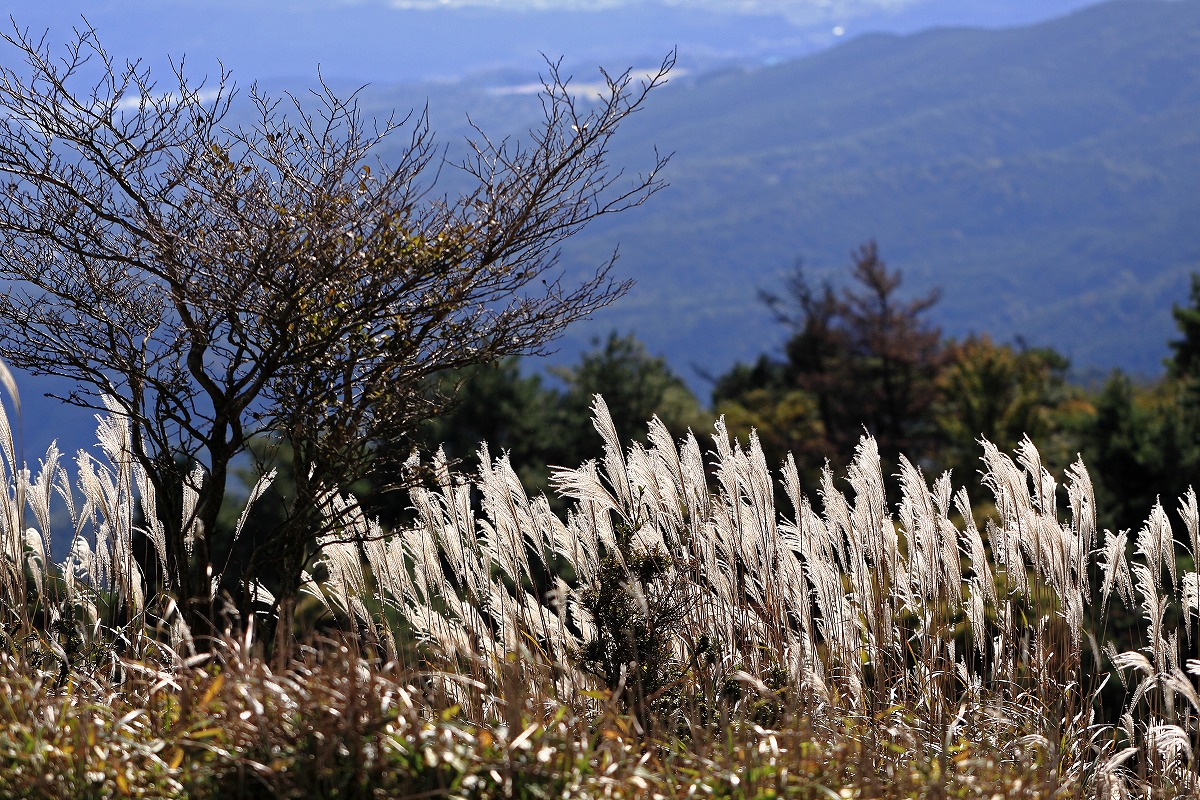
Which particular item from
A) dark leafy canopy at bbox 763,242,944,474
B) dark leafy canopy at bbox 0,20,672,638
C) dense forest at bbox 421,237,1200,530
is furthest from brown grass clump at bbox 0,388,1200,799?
dark leafy canopy at bbox 763,242,944,474

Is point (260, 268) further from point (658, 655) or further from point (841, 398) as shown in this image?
point (841, 398)

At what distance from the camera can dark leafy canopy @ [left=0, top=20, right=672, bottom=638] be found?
3418 millimetres

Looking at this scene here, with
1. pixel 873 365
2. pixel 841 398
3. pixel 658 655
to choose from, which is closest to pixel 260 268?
pixel 658 655

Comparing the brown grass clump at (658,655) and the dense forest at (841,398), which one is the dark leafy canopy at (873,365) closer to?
the dense forest at (841,398)

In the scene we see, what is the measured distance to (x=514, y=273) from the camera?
380 centimetres

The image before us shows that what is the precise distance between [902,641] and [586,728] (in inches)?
79.3

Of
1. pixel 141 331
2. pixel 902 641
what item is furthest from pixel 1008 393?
pixel 141 331

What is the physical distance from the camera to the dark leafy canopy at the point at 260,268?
3418 millimetres

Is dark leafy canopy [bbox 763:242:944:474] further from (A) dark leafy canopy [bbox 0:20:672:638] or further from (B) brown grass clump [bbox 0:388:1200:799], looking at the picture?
(A) dark leafy canopy [bbox 0:20:672:638]

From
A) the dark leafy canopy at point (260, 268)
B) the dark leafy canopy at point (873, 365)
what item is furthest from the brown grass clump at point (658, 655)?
the dark leafy canopy at point (873, 365)

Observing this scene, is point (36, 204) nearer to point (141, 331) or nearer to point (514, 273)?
point (141, 331)

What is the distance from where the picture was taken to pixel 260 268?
10.8 ft

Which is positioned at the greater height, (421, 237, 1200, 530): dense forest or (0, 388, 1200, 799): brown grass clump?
(421, 237, 1200, 530): dense forest

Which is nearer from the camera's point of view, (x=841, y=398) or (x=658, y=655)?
(x=658, y=655)
